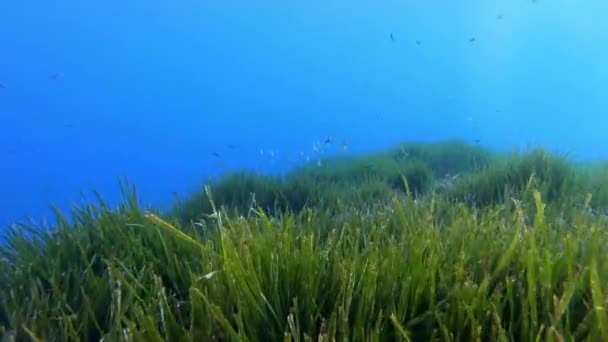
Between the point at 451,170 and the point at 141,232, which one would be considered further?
the point at 451,170

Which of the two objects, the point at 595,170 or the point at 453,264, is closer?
the point at 453,264

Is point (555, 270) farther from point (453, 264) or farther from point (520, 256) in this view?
point (453, 264)

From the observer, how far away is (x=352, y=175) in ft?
14.6

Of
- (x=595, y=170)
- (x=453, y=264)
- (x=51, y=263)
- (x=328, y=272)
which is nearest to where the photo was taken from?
(x=328, y=272)

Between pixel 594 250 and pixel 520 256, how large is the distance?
160 mm

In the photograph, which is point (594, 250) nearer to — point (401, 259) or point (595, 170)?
point (401, 259)

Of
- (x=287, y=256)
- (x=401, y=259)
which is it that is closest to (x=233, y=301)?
(x=287, y=256)

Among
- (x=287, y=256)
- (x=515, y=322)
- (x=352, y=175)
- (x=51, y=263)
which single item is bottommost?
(x=515, y=322)

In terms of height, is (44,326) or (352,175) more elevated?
(352,175)

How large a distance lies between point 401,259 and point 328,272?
0.53ft

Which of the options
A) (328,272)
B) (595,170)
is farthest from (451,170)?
(328,272)

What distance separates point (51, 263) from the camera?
1.72 m

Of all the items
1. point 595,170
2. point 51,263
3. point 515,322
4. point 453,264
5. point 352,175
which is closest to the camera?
point 515,322

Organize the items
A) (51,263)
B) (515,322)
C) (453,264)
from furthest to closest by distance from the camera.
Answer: (51,263)
(453,264)
(515,322)
